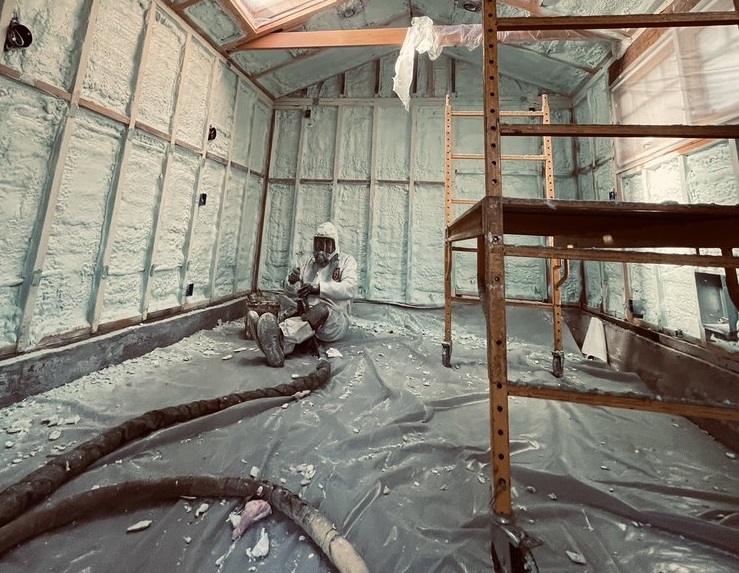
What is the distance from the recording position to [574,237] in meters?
1.74

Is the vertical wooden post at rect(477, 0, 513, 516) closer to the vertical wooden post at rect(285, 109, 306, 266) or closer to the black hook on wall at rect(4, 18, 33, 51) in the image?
the black hook on wall at rect(4, 18, 33, 51)

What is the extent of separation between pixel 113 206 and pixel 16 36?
3.14ft

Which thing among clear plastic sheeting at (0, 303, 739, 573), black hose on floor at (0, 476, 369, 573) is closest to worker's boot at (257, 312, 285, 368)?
clear plastic sheeting at (0, 303, 739, 573)

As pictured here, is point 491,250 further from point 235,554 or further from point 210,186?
point 210,186

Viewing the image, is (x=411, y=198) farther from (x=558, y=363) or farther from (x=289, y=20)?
(x=558, y=363)

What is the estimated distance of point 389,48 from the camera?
4070 mm

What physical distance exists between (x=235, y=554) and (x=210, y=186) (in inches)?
127

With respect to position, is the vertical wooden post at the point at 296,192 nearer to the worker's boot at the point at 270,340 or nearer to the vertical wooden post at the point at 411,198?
the vertical wooden post at the point at 411,198

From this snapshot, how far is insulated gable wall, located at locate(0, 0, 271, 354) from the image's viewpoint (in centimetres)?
179

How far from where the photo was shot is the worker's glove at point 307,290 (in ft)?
9.64

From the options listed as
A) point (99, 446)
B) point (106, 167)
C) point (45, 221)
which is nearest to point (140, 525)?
point (99, 446)

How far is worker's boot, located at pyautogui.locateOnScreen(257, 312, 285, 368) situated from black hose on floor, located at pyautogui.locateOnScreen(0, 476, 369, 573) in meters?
1.28

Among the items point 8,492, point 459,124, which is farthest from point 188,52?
point 8,492

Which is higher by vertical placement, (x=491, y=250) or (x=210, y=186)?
(x=210, y=186)
